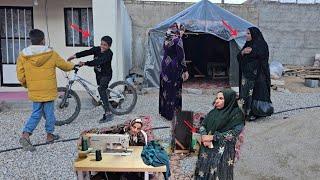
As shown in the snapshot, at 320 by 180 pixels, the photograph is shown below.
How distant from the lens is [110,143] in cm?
282

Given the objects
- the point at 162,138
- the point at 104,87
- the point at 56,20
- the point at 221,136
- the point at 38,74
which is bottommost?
the point at 162,138

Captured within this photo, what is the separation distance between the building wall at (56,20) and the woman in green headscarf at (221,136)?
581 cm

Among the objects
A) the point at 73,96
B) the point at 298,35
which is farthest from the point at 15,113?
the point at 298,35

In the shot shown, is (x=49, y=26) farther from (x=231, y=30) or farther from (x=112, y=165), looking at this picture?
(x=112, y=165)

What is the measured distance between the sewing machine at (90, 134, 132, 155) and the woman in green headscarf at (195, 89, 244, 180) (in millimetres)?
626

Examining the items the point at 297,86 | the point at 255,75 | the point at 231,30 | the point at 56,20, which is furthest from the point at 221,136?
the point at 297,86

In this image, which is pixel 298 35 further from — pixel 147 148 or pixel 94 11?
pixel 147 148

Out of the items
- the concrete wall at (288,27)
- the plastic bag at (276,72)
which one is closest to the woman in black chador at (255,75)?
the plastic bag at (276,72)

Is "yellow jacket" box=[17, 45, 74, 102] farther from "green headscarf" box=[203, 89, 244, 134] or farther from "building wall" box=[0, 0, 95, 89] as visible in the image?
"building wall" box=[0, 0, 95, 89]

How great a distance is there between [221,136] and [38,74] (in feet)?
8.69

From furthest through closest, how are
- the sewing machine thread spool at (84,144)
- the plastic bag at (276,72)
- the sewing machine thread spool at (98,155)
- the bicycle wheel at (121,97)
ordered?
the plastic bag at (276,72)
the bicycle wheel at (121,97)
the sewing machine thread spool at (84,144)
the sewing machine thread spool at (98,155)

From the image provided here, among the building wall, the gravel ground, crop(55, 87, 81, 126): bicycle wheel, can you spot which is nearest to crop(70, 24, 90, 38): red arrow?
the building wall

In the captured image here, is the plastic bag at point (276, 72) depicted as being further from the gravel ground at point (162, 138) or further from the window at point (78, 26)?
the window at point (78, 26)

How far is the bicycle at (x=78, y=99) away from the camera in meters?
5.75
